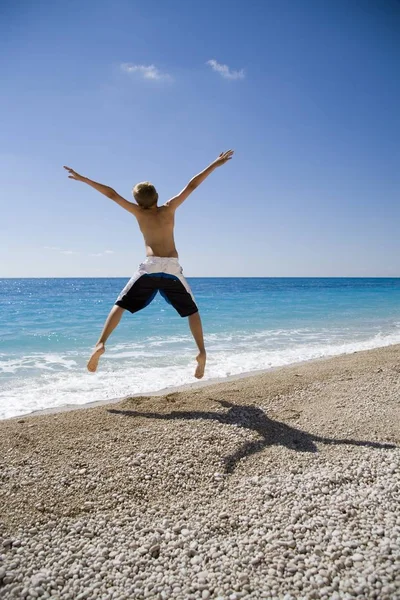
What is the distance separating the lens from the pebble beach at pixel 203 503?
2002mm

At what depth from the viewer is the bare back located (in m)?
4.41

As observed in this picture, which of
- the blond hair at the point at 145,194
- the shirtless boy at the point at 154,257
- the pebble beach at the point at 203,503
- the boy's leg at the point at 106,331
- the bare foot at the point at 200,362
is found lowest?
the pebble beach at the point at 203,503

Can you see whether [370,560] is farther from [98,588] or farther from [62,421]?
[62,421]

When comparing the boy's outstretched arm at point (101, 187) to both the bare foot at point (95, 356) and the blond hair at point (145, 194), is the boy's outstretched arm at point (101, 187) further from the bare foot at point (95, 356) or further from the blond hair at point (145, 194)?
the bare foot at point (95, 356)

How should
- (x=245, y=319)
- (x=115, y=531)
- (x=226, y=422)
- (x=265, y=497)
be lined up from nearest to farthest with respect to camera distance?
1. (x=115, y=531)
2. (x=265, y=497)
3. (x=226, y=422)
4. (x=245, y=319)

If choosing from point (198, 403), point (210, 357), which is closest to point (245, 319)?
point (210, 357)

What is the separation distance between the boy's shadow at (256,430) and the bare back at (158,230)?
1852mm

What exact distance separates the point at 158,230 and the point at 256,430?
2476mm

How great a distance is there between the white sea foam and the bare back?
281cm

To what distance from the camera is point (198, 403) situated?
4.62 metres

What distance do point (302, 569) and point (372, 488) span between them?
968mm

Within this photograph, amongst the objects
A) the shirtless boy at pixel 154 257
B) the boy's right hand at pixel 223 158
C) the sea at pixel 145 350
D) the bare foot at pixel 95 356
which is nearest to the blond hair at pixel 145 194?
the shirtless boy at pixel 154 257

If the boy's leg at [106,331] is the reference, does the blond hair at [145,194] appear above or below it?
above

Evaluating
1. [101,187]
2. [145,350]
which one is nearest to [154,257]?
[101,187]
